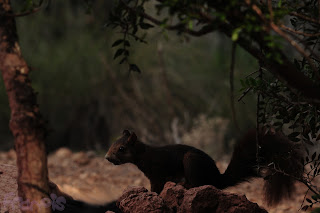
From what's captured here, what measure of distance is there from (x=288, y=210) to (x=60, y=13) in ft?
19.3

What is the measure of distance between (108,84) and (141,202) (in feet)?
17.7

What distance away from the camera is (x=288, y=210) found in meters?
3.94

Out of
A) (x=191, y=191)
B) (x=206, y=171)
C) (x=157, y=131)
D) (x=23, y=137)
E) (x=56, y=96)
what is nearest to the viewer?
(x=23, y=137)

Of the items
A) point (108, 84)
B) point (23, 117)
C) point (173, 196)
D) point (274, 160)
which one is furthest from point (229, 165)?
point (108, 84)

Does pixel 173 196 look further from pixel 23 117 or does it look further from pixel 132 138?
pixel 23 117

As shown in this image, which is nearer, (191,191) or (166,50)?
(191,191)

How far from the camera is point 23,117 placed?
2.19 meters

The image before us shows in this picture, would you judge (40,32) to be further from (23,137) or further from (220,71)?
Result: (23,137)

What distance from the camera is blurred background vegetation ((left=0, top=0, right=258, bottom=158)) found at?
7570 millimetres

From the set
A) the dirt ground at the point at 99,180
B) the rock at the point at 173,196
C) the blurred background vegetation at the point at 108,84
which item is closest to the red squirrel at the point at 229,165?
the dirt ground at the point at 99,180

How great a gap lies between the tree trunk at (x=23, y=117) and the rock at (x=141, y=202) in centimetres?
77

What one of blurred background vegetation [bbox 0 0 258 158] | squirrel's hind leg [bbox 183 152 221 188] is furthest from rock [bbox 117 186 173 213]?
blurred background vegetation [bbox 0 0 258 158]

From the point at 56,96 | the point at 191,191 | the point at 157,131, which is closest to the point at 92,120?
the point at 56,96

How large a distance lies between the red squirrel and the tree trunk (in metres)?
1.44
